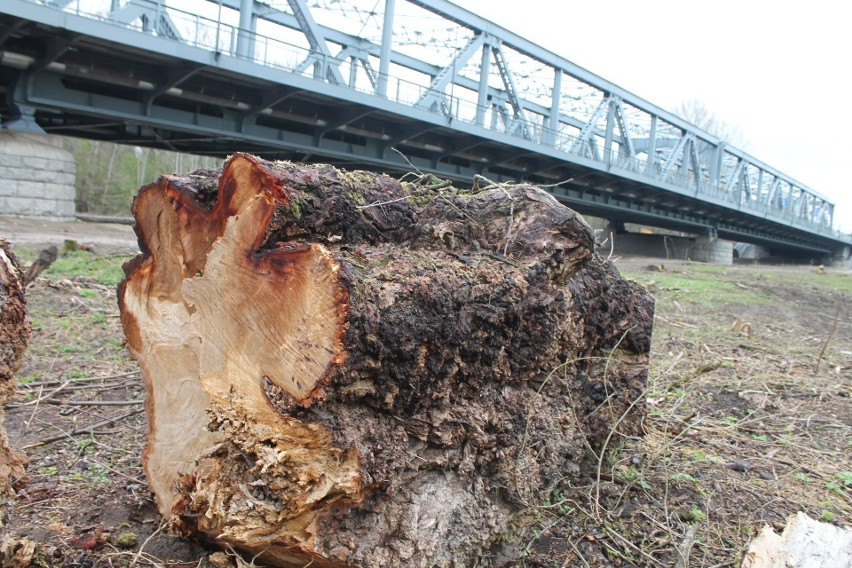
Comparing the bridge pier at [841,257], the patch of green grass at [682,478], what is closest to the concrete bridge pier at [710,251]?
the bridge pier at [841,257]

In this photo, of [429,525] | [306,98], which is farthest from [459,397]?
[306,98]

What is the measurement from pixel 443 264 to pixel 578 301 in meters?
0.82

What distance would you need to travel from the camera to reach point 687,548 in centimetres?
225

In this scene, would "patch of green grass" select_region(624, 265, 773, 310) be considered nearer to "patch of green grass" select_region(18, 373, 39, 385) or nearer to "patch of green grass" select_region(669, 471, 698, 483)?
"patch of green grass" select_region(669, 471, 698, 483)

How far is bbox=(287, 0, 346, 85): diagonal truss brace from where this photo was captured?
49.1ft

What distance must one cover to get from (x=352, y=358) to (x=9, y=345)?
48.8 inches

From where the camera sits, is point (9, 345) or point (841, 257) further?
point (841, 257)

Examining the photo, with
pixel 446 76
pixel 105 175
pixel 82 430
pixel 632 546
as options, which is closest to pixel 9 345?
pixel 82 430

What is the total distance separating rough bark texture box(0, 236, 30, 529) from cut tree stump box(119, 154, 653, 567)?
15.8 inches

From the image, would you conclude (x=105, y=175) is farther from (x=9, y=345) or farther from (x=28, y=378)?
(x=9, y=345)

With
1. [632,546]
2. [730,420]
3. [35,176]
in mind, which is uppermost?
[35,176]

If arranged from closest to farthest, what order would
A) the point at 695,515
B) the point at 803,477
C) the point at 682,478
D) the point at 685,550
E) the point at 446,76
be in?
the point at 685,550
the point at 695,515
the point at 682,478
the point at 803,477
the point at 446,76

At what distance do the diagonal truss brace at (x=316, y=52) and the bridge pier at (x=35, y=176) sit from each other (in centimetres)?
582

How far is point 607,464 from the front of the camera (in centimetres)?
290
